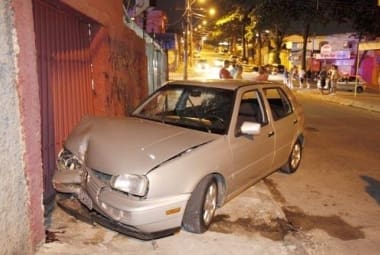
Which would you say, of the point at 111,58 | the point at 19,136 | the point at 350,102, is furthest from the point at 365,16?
the point at 19,136

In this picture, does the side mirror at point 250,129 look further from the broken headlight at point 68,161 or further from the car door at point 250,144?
the broken headlight at point 68,161

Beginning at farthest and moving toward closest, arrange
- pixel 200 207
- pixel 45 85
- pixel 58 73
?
1. pixel 58 73
2. pixel 45 85
3. pixel 200 207

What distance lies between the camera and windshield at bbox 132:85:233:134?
5.47m

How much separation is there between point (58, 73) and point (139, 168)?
2652 mm

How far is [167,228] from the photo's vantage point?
4.38 metres

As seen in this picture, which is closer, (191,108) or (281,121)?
(191,108)

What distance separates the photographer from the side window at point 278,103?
22.4 feet

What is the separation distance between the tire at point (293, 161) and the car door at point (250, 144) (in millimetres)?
1149

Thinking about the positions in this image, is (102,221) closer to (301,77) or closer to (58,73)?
(58,73)

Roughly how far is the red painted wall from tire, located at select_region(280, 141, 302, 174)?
330cm

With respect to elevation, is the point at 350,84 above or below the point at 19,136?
below

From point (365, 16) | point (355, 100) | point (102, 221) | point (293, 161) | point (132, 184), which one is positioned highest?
point (365, 16)

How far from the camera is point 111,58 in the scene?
8555 millimetres

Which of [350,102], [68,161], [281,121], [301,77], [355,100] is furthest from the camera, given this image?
[301,77]
